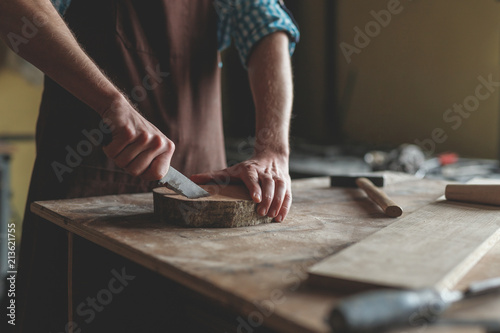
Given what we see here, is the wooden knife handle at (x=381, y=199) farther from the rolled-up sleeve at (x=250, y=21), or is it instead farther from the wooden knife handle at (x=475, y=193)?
the rolled-up sleeve at (x=250, y=21)

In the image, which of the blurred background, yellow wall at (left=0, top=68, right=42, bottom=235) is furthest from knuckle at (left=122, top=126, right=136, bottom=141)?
yellow wall at (left=0, top=68, right=42, bottom=235)

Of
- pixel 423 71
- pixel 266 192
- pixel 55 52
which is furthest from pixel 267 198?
pixel 423 71

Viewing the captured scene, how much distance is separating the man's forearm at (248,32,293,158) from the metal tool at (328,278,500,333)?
→ 0.77m

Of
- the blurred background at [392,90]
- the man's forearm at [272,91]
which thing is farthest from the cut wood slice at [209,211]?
the blurred background at [392,90]

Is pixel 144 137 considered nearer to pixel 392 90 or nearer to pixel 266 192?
pixel 266 192

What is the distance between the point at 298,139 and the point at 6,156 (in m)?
1.96

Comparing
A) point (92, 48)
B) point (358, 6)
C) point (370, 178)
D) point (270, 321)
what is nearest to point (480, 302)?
point (270, 321)

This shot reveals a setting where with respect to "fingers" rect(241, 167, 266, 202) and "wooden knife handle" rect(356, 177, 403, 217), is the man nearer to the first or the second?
"fingers" rect(241, 167, 266, 202)

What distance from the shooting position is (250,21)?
1.42 meters

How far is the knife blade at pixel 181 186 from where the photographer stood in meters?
0.90

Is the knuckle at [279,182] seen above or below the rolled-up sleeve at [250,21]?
below

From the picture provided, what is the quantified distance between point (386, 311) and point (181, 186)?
1.85 feet

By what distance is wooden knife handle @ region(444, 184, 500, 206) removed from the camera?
0.99 metres

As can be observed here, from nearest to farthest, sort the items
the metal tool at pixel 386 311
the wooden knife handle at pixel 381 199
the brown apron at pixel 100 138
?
the metal tool at pixel 386 311 → the wooden knife handle at pixel 381 199 → the brown apron at pixel 100 138
